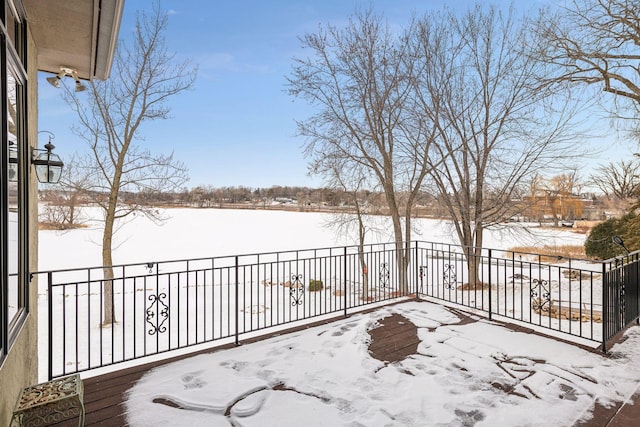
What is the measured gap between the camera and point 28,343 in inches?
109

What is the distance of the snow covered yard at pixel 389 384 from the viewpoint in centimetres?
232

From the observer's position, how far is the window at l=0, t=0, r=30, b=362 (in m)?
1.86

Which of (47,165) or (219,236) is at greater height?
(47,165)

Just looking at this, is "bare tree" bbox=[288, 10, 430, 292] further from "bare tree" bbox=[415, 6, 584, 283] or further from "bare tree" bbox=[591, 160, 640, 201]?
"bare tree" bbox=[591, 160, 640, 201]

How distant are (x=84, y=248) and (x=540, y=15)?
49.1 ft

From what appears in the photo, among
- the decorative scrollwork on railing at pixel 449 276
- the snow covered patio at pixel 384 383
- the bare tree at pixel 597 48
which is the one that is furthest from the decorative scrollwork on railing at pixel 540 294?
the bare tree at pixel 597 48

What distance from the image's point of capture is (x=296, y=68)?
29.9ft

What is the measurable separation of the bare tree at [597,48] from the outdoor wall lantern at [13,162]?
30.1ft

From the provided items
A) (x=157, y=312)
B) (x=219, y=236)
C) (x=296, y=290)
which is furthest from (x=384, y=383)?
(x=219, y=236)

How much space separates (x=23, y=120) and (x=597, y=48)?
9.48 metres

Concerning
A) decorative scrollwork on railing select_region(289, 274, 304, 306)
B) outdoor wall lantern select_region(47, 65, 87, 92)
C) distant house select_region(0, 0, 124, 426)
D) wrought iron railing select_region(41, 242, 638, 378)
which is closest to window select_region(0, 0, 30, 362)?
distant house select_region(0, 0, 124, 426)

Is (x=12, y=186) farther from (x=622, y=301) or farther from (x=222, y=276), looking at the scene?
(x=622, y=301)

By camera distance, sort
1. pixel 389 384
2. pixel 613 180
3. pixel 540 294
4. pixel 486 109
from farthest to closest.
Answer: pixel 613 180 → pixel 486 109 → pixel 540 294 → pixel 389 384

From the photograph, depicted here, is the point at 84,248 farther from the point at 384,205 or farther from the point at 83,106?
the point at 384,205
